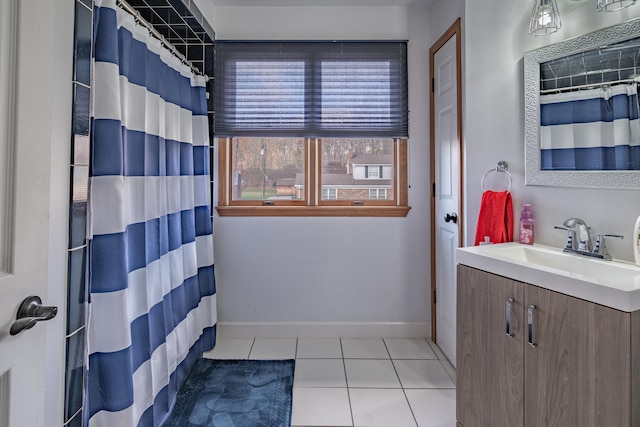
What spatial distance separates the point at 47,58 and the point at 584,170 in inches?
76.3

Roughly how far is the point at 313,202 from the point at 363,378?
1243 millimetres

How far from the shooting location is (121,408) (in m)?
1.31

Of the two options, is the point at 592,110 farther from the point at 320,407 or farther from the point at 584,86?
the point at 320,407

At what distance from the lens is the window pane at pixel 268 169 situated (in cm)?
265

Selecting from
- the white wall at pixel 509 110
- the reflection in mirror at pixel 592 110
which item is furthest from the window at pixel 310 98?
the reflection in mirror at pixel 592 110

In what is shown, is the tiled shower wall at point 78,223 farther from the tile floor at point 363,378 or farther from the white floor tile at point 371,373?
the white floor tile at point 371,373

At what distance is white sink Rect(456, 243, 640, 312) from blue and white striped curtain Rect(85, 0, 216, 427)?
56.6 inches

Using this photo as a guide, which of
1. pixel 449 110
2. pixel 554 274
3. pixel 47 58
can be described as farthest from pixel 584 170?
pixel 47 58

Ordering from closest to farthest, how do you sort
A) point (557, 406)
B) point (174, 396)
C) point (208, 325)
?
1. point (557, 406)
2. point (174, 396)
3. point (208, 325)

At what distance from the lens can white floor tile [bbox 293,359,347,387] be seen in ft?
6.75

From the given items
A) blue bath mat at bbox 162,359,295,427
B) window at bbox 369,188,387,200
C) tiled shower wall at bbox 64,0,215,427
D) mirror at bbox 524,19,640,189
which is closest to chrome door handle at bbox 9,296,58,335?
tiled shower wall at bbox 64,0,215,427

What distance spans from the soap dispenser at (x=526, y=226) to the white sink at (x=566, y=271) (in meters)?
0.05

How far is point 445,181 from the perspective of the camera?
7.79 feet

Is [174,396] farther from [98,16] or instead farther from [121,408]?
[98,16]
